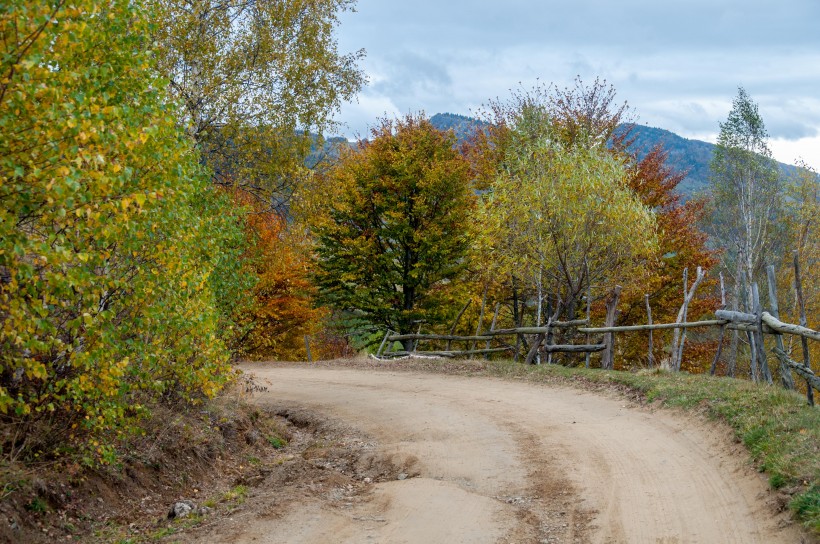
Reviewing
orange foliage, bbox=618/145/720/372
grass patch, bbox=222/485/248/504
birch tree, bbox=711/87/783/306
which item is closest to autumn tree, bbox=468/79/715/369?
orange foliage, bbox=618/145/720/372

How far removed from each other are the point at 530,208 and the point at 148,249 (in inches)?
490

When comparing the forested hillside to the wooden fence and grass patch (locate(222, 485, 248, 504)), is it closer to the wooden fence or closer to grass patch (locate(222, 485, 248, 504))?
the wooden fence

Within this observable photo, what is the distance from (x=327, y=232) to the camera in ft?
91.1

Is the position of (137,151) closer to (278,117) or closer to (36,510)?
(36,510)

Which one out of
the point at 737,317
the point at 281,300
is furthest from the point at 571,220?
the point at 281,300

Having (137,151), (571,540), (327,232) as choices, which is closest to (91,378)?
(137,151)

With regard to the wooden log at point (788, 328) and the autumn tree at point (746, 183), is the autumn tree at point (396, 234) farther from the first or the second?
the autumn tree at point (746, 183)

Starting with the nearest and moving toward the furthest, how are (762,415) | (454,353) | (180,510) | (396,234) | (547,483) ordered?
(180,510)
(547,483)
(762,415)
(454,353)
(396,234)

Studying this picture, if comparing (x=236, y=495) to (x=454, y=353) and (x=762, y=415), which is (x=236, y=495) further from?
(x=454, y=353)

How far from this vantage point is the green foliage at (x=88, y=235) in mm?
4238

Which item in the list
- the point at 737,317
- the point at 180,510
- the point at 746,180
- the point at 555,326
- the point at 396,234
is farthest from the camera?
the point at 746,180

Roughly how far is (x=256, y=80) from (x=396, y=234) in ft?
44.4

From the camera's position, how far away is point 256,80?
47.2 ft

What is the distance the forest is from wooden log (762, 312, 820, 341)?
0.45 metres
